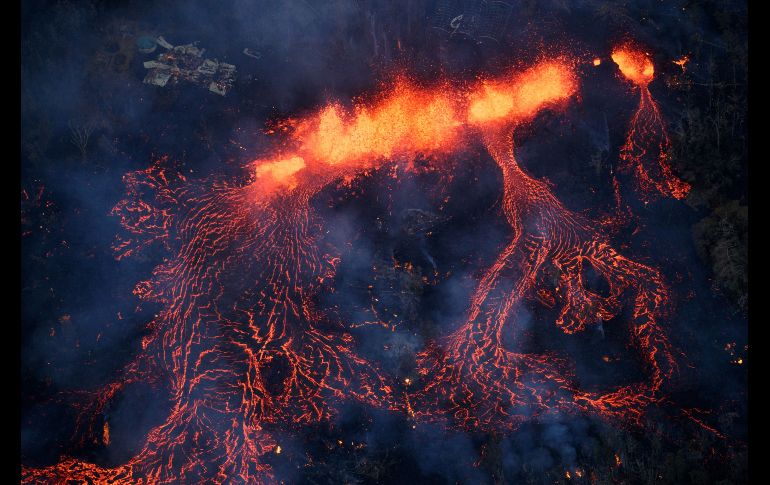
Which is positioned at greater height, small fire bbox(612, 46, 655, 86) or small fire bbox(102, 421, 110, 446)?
small fire bbox(612, 46, 655, 86)

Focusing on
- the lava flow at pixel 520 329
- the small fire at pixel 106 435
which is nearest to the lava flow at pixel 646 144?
the lava flow at pixel 520 329

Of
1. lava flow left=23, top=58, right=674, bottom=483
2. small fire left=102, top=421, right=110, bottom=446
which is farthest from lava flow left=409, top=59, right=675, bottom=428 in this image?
small fire left=102, top=421, right=110, bottom=446

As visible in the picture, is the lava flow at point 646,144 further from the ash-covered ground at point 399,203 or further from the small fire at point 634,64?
the ash-covered ground at point 399,203

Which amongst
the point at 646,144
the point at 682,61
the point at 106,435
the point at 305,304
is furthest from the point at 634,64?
the point at 106,435

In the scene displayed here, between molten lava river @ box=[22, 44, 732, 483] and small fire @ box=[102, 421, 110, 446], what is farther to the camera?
molten lava river @ box=[22, 44, 732, 483]

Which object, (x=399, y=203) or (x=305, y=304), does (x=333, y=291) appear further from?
(x=399, y=203)

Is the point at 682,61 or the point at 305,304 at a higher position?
the point at 682,61

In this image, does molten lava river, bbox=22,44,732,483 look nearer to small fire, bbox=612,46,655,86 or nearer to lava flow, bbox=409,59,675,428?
lava flow, bbox=409,59,675,428

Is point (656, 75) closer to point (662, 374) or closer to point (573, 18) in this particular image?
point (573, 18)
